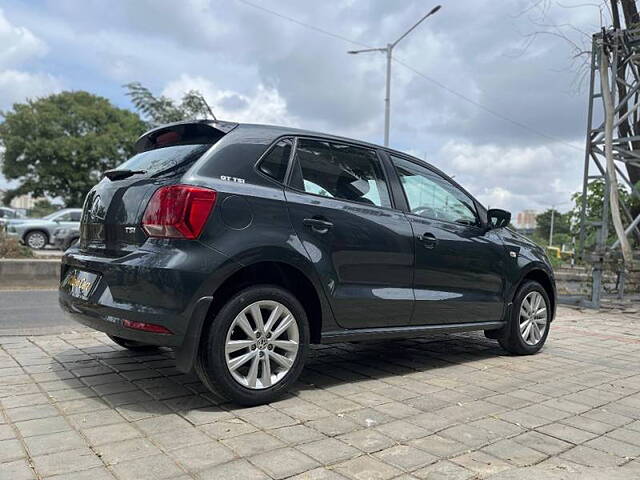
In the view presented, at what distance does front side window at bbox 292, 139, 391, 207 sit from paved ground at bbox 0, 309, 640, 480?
4.73 ft

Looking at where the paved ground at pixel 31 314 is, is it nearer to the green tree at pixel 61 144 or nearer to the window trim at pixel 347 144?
the window trim at pixel 347 144

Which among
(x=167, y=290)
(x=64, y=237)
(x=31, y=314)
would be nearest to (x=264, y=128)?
(x=167, y=290)

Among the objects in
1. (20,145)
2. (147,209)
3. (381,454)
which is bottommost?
(381,454)

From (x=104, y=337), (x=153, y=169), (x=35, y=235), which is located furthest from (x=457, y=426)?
(x=35, y=235)

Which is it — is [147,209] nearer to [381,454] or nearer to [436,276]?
[381,454]

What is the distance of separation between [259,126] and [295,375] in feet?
5.69

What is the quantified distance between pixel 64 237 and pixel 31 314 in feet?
38.9

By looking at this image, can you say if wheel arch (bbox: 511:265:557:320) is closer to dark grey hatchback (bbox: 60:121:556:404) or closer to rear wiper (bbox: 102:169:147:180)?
dark grey hatchback (bbox: 60:121:556:404)

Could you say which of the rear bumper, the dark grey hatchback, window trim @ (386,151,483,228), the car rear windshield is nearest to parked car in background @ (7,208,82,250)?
the car rear windshield

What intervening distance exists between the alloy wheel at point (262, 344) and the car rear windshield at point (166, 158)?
105cm

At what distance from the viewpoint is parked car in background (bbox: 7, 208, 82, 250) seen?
19.9 metres

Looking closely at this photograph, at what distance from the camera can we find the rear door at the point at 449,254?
4590mm

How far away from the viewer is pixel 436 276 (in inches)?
183

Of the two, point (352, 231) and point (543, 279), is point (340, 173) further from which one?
point (543, 279)
